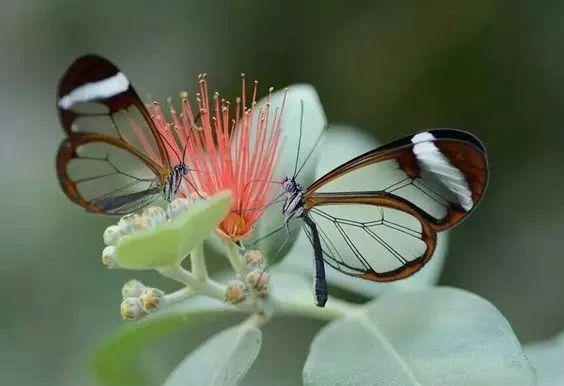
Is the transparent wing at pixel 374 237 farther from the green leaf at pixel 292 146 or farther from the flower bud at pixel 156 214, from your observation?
the flower bud at pixel 156 214

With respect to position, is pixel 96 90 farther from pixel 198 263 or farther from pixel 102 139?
pixel 198 263

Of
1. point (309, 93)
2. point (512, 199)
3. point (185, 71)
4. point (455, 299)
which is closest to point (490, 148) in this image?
point (512, 199)

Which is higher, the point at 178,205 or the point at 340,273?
the point at 178,205

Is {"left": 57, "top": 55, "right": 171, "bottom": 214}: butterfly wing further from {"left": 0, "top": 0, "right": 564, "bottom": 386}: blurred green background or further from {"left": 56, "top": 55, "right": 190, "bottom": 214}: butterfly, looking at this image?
{"left": 0, "top": 0, "right": 564, "bottom": 386}: blurred green background

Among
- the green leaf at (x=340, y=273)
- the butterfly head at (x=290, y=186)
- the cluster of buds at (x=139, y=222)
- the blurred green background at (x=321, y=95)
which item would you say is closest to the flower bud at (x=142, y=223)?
the cluster of buds at (x=139, y=222)

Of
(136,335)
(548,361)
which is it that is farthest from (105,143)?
(548,361)

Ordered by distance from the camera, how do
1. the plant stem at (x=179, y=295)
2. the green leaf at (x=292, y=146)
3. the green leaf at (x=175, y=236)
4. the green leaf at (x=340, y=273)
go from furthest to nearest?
the green leaf at (x=340, y=273)
the green leaf at (x=292, y=146)
the plant stem at (x=179, y=295)
the green leaf at (x=175, y=236)
